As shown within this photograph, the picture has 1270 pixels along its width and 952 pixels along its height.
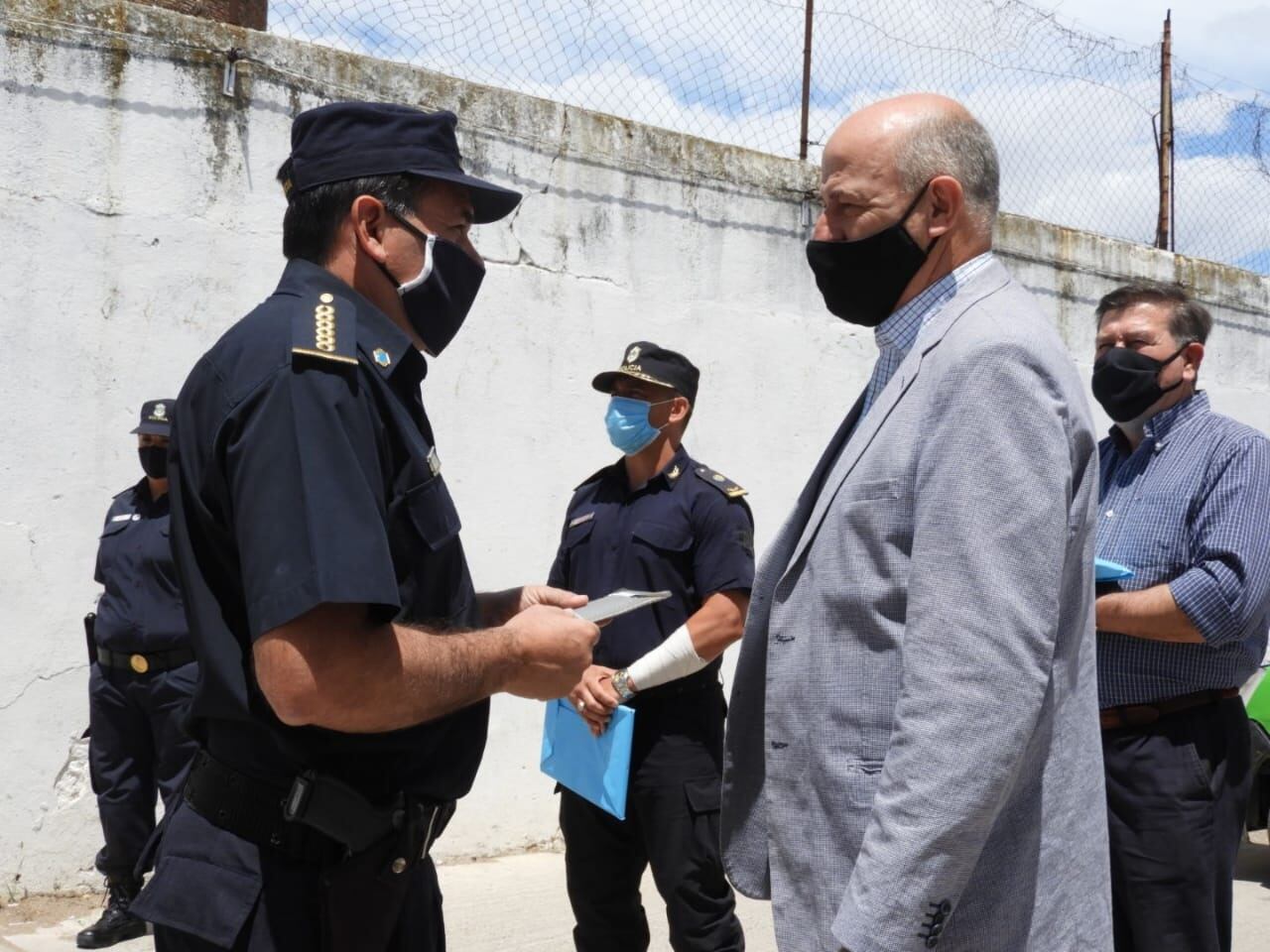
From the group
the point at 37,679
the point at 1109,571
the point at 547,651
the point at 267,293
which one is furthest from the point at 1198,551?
the point at 37,679

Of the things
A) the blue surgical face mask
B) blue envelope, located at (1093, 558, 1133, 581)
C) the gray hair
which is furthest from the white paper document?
the blue surgical face mask

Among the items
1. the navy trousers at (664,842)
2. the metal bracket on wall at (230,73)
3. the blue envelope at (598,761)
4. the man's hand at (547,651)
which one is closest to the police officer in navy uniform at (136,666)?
the metal bracket on wall at (230,73)

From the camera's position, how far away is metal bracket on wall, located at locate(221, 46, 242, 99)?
562 centimetres

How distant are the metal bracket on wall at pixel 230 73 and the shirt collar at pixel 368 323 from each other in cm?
382

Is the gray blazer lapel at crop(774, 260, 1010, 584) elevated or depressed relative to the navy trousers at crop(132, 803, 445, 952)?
elevated

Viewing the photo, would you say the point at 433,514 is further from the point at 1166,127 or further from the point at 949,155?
the point at 1166,127

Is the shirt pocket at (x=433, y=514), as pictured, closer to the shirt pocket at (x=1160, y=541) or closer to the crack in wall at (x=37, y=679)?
the shirt pocket at (x=1160, y=541)

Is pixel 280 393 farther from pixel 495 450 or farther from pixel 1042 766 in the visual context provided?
pixel 495 450

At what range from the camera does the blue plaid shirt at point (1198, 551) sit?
3.13 meters

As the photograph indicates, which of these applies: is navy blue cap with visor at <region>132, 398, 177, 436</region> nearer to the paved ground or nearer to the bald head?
the paved ground

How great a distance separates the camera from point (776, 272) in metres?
7.12

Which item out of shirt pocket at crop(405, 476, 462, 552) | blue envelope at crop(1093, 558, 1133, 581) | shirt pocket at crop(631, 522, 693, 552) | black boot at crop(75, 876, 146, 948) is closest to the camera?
shirt pocket at crop(405, 476, 462, 552)

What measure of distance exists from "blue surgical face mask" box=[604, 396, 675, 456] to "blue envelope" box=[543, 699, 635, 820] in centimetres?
88

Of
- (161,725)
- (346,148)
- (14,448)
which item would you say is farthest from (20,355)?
(346,148)
